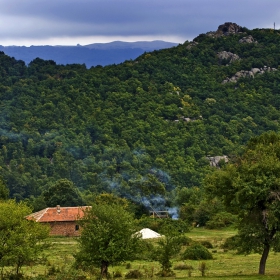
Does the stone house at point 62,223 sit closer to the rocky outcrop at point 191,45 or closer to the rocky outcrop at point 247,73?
the rocky outcrop at point 247,73

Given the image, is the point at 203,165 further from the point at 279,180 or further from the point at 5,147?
the point at 279,180

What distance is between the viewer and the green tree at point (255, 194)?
107ft

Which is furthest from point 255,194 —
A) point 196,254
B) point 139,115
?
point 139,115

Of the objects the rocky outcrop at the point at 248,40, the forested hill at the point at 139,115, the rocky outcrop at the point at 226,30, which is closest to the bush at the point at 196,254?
the forested hill at the point at 139,115

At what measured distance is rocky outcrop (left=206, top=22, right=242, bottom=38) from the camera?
172 metres

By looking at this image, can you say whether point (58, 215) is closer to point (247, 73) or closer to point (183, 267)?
point (183, 267)

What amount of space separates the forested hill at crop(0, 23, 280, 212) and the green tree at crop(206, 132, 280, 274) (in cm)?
4988

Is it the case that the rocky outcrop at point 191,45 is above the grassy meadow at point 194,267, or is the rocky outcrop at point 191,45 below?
above

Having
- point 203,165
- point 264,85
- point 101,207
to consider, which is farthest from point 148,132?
point 101,207

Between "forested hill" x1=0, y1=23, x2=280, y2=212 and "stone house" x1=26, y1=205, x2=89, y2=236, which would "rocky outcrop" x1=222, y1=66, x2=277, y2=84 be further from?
"stone house" x1=26, y1=205, x2=89, y2=236

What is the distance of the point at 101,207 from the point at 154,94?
339 ft

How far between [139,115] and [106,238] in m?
94.2

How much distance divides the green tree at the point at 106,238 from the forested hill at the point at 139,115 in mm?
48827

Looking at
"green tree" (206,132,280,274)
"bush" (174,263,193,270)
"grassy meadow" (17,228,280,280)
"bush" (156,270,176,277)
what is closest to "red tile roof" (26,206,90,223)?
"grassy meadow" (17,228,280,280)
